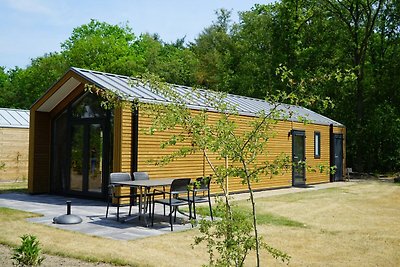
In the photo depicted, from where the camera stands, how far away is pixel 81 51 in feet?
Result: 119

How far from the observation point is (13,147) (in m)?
17.9

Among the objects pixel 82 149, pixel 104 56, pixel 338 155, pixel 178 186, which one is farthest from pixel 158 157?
pixel 104 56

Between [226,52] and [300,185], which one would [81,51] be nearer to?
[226,52]

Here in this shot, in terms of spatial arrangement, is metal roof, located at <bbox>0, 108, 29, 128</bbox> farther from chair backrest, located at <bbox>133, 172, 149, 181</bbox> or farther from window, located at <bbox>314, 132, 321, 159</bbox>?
window, located at <bbox>314, 132, 321, 159</bbox>

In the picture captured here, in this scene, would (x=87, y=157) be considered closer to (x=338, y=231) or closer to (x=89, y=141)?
(x=89, y=141)

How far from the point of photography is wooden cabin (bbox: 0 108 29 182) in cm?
1761

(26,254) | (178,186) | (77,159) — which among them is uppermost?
(77,159)

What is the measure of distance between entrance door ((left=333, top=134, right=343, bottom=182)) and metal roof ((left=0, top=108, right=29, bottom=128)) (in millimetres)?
14043

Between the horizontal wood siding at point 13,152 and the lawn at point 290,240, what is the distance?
29.8 ft

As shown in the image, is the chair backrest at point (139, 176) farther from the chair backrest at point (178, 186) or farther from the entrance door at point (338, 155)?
the entrance door at point (338, 155)

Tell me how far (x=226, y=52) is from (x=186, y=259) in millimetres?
31741

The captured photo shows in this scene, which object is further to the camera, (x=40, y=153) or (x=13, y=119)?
(x=13, y=119)

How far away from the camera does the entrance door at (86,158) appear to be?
11.7 metres

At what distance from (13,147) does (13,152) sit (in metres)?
0.21
